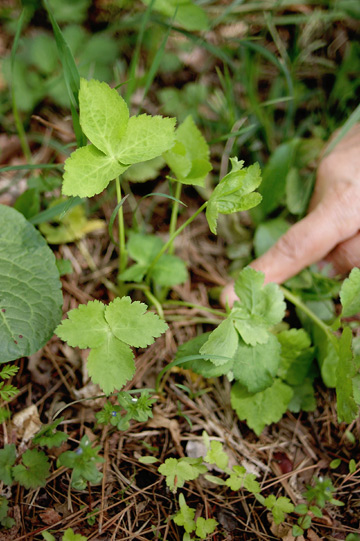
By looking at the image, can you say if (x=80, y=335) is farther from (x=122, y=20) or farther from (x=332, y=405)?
(x=122, y=20)

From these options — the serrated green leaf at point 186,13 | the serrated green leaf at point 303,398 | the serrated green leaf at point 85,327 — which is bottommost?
the serrated green leaf at point 303,398

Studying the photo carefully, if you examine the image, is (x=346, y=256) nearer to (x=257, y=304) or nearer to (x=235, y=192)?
(x=257, y=304)

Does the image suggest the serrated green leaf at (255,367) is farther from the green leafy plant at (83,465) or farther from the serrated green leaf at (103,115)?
the serrated green leaf at (103,115)

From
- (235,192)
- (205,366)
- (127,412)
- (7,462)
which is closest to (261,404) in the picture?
(205,366)

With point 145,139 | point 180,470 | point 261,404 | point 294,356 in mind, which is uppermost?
Result: point 145,139

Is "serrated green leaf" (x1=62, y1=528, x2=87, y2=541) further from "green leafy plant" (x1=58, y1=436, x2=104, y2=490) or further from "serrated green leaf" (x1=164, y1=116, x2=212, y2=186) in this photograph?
"serrated green leaf" (x1=164, y1=116, x2=212, y2=186)

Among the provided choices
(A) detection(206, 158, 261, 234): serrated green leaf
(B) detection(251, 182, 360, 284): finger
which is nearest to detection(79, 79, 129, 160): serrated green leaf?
(A) detection(206, 158, 261, 234): serrated green leaf

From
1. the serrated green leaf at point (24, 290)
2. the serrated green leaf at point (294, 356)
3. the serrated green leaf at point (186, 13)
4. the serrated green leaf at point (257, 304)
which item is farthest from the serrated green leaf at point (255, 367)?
the serrated green leaf at point (186, 13)
